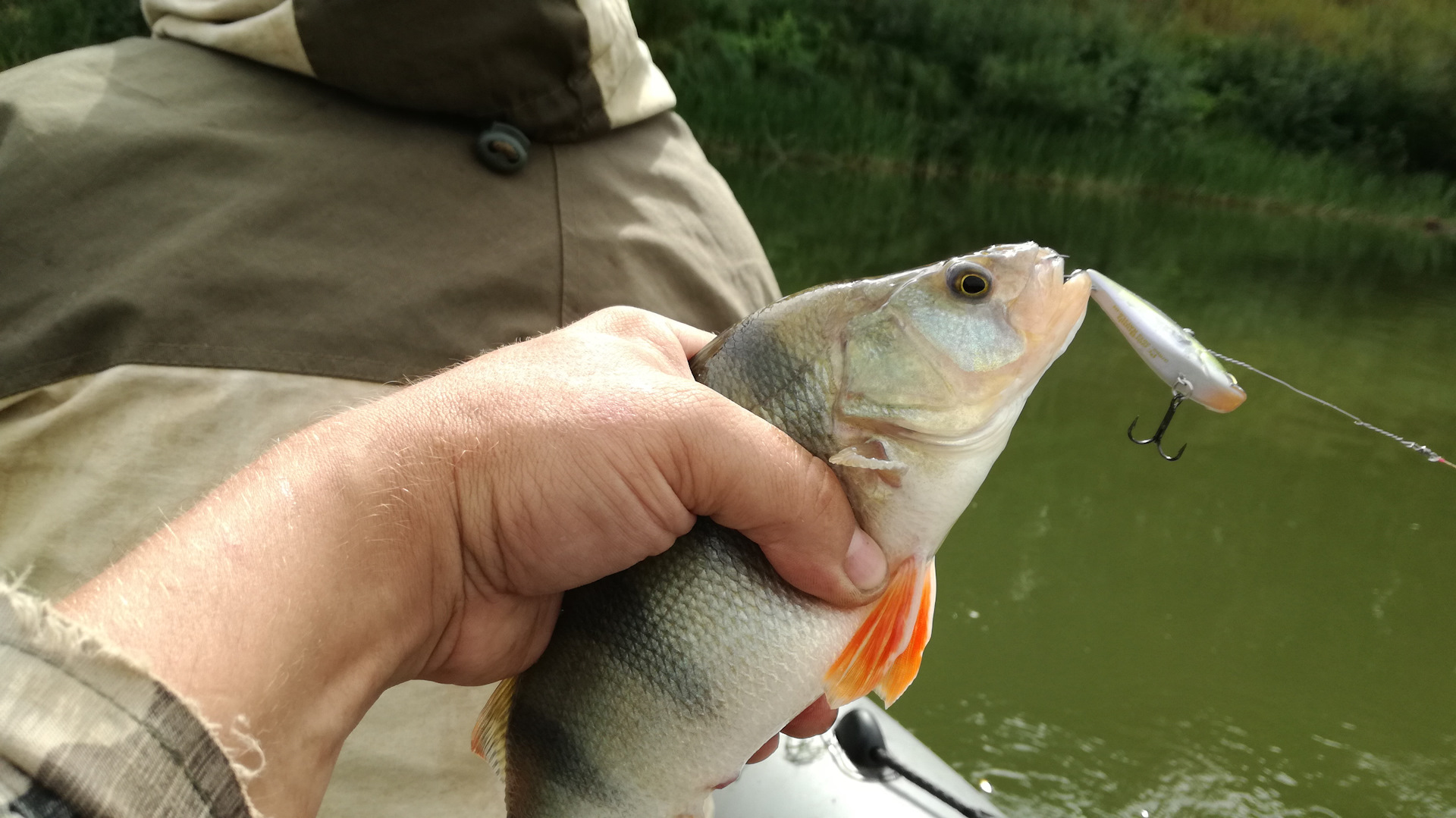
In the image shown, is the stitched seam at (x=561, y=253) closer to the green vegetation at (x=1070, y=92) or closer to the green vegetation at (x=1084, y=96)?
the green vegetation at (x=1070, y=92)

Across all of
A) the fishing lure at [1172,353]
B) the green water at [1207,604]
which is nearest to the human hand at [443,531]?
the fishing lure at [1172,353]

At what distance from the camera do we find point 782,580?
1.31 metres

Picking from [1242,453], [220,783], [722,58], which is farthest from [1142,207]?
[220,783]

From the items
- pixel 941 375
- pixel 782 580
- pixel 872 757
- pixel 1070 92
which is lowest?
pixel 1070 92

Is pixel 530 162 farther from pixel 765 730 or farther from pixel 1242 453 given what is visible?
pixel 1242 453

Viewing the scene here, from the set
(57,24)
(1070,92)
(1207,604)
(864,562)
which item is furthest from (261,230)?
(1070,92)

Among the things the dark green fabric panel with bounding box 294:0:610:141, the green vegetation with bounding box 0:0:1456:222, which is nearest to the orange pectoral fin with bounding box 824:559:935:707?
the dark green fabric panel with bounding box 294:0:610:141

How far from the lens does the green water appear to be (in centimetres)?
378

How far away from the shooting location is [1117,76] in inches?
874

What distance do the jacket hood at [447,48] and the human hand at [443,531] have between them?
0.70 metres

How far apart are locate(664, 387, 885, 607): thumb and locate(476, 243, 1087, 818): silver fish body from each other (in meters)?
0.04

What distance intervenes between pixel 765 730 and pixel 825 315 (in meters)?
0.57

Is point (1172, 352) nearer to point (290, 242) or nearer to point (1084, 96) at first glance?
point (290, 242)

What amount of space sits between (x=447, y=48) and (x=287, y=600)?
115 centimetres
